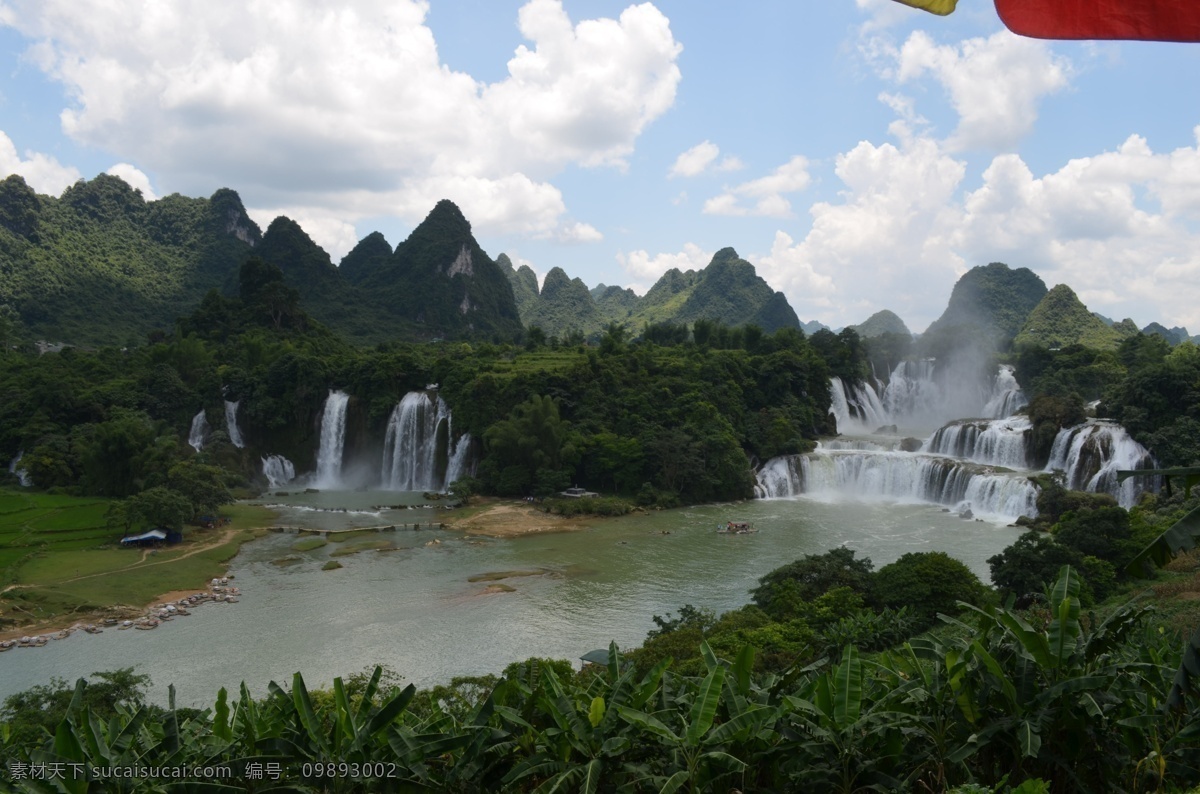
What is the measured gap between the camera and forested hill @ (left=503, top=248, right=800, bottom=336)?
71.9m

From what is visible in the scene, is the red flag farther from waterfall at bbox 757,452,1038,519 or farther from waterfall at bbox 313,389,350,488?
waterfall at bbox 313,389,350,488

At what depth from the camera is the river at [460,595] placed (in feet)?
37.7

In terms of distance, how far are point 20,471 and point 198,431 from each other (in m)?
5.78

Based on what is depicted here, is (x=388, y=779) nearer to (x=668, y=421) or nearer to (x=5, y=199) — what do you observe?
(x=668, y=421)

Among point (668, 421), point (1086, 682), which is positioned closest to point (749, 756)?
point (1086, 682)

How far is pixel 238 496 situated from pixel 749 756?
86.4ft

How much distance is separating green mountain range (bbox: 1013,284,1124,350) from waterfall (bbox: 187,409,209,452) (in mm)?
41044

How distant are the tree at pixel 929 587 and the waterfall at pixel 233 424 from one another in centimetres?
2621

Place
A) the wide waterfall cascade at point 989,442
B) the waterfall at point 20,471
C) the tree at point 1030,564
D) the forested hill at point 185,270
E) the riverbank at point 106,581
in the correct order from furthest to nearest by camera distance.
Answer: the forested hill at point 185,270
the waterfall at point 20,471
the wide waterfall cascade at point 989,442
the riverbank at point 106,581
the tree at point 1030,564

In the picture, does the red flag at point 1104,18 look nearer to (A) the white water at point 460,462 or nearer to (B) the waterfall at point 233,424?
(A) the white water at point 460,462

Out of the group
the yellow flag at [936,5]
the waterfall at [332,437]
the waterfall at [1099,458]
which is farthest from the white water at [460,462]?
the yellow flag at [936,5]

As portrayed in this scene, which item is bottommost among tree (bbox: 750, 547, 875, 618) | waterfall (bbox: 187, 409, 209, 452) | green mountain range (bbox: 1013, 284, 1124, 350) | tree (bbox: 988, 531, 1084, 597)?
tree (bbox: 750, 547, 875, 618)

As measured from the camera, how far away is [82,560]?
54.8 feet

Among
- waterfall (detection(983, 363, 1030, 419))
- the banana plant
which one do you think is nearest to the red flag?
the banana plant
